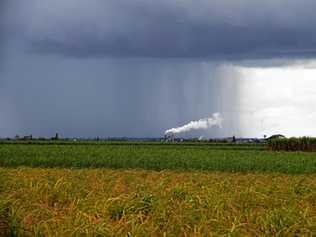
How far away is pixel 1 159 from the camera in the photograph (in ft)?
106

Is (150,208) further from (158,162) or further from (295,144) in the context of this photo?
(295,144)

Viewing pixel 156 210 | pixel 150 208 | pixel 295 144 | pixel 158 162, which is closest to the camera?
pixel 156 210

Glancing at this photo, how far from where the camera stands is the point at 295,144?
219 feet

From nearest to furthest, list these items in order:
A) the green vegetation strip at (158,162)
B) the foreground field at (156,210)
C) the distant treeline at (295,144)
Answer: the foreground field at (156,210) < the green vegetation strip at (158,162) < the distant treeline at (295,144)

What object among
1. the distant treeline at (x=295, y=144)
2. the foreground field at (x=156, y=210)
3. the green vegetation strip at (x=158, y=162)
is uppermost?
the distant treeline at (x=295, y=144)

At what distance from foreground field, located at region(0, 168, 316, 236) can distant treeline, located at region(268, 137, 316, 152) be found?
53931mm

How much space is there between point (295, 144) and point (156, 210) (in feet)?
190

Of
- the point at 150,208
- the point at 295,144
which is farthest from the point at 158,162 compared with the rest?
the point at 295,144

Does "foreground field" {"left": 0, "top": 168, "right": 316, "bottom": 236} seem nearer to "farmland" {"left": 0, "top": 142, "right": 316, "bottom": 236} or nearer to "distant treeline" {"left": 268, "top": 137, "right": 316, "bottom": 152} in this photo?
"farmland" {"left": 0, "top": 142, "right": 316, "bottom": 236}

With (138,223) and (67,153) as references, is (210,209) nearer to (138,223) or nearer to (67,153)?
(138,223)

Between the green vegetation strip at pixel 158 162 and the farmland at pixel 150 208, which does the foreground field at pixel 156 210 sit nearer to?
the farmland at pixel 150 208

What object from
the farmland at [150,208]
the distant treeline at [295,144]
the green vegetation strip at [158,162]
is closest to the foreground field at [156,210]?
the farmland at [150,208]

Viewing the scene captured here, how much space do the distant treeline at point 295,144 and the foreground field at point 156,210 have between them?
53.9 meters

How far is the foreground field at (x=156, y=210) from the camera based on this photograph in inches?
377
